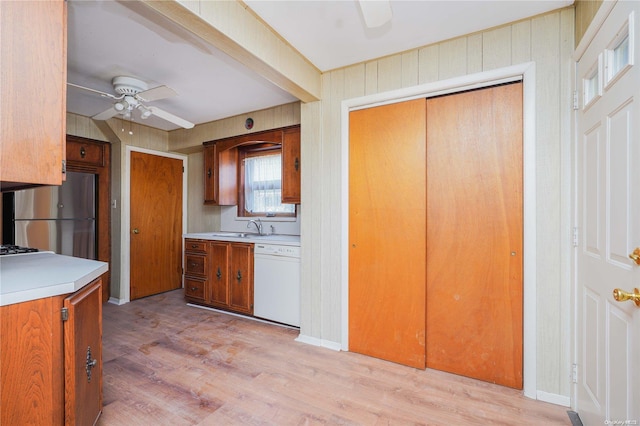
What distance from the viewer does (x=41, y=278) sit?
3.89 feet

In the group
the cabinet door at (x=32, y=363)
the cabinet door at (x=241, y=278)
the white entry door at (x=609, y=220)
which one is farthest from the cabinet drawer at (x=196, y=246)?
the white entry door at (x=609, y=220)

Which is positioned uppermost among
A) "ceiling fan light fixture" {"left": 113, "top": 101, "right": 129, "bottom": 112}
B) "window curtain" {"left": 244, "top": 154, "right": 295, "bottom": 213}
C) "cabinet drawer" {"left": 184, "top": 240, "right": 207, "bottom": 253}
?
"ceiling fan light fixture" {"left": 113, "top": 101, "right": 129, "bottom": 112}

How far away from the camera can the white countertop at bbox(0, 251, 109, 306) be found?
103 cm

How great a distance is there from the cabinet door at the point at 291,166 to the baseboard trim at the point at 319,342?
4.59 ft

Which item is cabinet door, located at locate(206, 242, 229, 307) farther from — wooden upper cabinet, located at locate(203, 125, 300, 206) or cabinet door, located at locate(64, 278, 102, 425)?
cabinet door, located at locate(64, 278, 102, 425)

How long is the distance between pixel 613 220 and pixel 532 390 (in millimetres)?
1262

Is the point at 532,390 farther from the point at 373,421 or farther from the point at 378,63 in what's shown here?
the point at 378,63

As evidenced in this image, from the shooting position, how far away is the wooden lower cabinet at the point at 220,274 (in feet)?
10.7

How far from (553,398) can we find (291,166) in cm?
286

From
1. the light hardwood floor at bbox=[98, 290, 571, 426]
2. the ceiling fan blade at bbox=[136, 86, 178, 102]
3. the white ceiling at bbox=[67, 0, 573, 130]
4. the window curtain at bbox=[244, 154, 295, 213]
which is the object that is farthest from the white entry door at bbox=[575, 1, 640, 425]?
the window curtain at bbox=[244, 154, 295, 213]

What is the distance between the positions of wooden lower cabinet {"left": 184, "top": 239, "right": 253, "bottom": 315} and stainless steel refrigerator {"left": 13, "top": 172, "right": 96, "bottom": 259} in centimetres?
126

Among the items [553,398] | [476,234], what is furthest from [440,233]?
[553,398]

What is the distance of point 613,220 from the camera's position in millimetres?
1285

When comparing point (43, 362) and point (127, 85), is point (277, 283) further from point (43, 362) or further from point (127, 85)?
point (127, 85)
